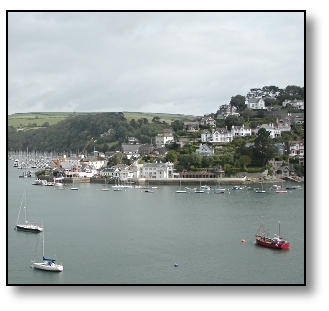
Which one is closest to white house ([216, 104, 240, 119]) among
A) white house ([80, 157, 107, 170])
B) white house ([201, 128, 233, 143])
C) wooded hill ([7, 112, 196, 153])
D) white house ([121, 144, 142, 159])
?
white house ([201, 128, 233, 143])

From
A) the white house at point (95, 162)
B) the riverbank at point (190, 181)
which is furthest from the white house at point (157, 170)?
the white house at point (95, 162)

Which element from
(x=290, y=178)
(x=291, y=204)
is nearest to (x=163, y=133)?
(x=290, y=178)

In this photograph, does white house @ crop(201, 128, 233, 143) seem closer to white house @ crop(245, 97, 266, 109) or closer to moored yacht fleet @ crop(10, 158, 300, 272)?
white house @ crop(245, 97, 266, 109)

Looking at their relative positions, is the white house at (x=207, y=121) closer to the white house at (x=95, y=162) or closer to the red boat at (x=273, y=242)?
the white house at (x=95, y=162)

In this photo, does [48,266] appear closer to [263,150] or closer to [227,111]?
[263,150]

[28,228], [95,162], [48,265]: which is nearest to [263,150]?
[95,162]

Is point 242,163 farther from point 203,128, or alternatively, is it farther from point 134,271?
point 134,271

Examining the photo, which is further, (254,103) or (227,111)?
(254,103)
